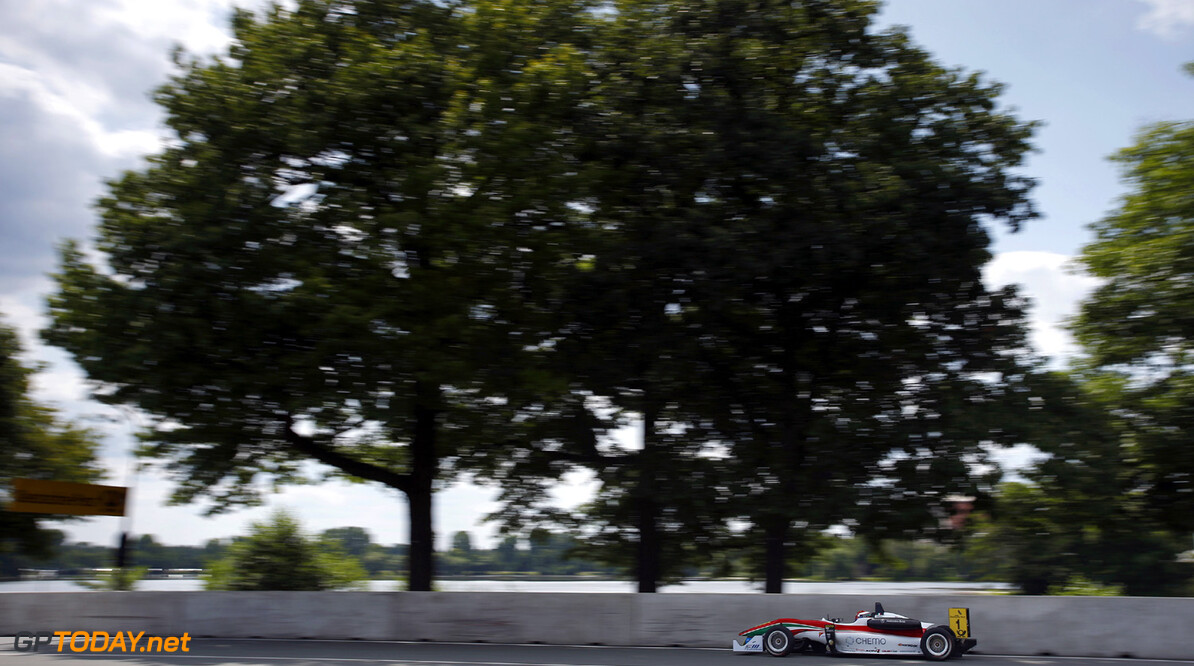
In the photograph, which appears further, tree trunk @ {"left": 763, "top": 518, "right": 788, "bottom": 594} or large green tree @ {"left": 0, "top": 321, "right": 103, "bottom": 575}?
large green tree @ {"left": 0, "top": 321, "right": 103, "bottom": 575}

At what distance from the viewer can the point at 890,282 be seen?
18.9 metres

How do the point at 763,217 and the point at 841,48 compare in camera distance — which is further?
the point at 841,48

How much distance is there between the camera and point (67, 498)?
19016 millimetres

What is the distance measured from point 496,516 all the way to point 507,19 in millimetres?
10509

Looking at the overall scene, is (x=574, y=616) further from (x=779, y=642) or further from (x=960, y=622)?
(x=960, y=622)

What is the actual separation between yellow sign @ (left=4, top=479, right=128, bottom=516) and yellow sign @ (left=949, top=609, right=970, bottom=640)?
15476 mm

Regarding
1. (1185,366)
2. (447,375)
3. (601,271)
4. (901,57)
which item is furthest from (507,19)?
(1185,366)

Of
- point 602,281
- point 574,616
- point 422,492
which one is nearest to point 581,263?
point 602,281

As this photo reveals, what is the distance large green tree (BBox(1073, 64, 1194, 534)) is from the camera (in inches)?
920

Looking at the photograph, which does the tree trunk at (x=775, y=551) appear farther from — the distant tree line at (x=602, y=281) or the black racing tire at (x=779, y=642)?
the black racing tire at (x=779, y=642)

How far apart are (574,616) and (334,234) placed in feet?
26.8

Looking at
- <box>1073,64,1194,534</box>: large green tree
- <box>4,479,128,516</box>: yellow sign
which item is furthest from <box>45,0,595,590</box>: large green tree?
<box>1073,64,1194,534</box>: large green tree

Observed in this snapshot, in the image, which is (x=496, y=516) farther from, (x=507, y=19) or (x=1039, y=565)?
(x=1039, y=565)

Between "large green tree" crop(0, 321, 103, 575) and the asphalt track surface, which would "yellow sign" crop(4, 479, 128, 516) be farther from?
"large green tree" crop(0, 321, 103, 575)
